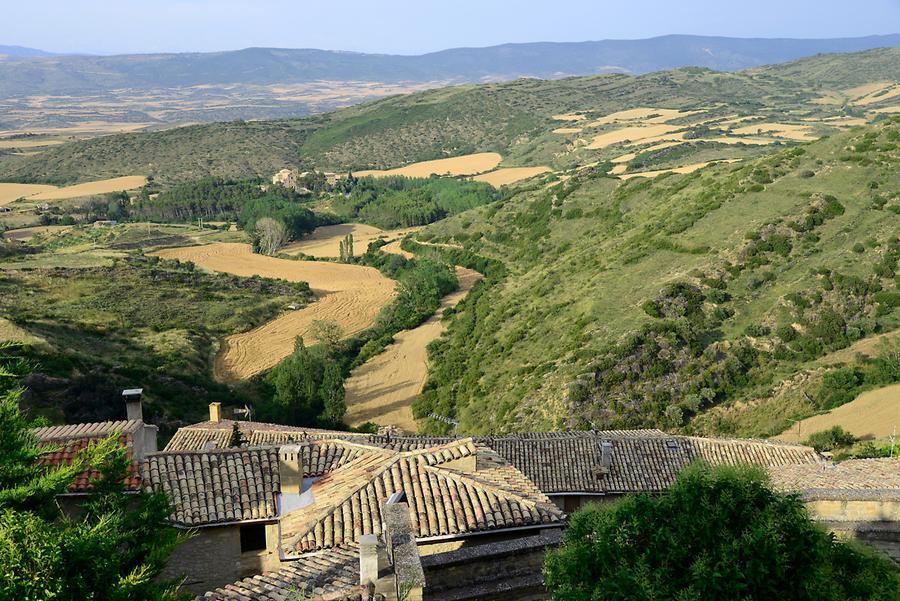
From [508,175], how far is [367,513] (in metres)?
115

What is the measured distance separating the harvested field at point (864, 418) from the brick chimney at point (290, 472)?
18.7 metres

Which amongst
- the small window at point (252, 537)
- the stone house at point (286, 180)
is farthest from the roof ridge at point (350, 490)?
the stone house at point (286, 180)

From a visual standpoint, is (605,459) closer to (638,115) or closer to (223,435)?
(223,435)

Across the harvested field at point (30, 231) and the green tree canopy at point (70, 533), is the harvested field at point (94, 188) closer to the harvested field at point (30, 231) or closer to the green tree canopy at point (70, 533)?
the harvested field at point (30, 231)

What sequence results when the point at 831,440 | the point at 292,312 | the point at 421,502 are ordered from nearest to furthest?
the point at 421,502 < the point at 831,440 < the point at 292,312

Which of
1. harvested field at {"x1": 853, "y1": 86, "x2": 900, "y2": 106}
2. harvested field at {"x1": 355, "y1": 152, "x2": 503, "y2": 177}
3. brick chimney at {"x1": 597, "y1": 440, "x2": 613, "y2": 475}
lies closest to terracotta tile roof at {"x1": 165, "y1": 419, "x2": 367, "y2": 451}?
brick chimney at {"x1": 597, "y1": 440, "x2": 613, "y2": 475}

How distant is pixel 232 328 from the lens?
173ft

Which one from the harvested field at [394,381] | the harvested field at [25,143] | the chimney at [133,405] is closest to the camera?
the chimney at [133,405]

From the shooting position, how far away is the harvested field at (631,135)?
4936 inches

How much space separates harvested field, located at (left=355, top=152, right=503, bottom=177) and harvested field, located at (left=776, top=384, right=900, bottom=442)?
10787cm

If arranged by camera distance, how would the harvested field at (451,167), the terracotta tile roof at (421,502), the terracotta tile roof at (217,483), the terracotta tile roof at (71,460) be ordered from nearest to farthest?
the terracotta tile roof at (421,502) < the terracotta tile roof at (71,460) < the terracotta tile roof at (217,483) < the harvested field at (451,167)

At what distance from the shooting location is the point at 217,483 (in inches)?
511

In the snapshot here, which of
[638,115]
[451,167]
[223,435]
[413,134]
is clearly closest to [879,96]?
[638,115]

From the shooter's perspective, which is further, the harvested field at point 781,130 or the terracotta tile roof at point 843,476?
the harvested field at point 781,130
